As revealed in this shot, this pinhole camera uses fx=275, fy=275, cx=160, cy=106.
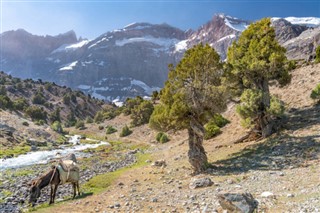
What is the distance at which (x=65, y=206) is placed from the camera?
17.8 metres

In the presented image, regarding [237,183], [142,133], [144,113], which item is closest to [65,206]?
[237,183]

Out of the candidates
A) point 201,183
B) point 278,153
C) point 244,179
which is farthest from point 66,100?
point 244,179

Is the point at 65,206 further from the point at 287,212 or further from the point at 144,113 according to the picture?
the point at 144,113

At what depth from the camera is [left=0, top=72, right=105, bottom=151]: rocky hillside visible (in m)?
75.6

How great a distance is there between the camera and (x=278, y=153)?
24.0 metres

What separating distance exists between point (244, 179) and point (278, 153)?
703cm

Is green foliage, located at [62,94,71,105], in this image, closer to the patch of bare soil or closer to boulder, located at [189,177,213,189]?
the patch of bare soil

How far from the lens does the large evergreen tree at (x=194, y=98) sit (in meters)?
24.8

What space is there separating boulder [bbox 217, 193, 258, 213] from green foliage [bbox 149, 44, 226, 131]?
1243cm

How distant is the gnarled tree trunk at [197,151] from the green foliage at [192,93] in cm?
96

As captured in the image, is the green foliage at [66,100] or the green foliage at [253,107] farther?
the green foliage at [66,100]

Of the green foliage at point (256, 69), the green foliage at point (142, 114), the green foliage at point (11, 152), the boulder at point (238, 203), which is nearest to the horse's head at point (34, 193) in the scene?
the boulder at point (238, 203)

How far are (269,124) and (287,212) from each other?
66.3ft

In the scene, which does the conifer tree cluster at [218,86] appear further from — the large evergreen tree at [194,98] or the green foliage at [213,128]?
the green foliage at [213,128]
